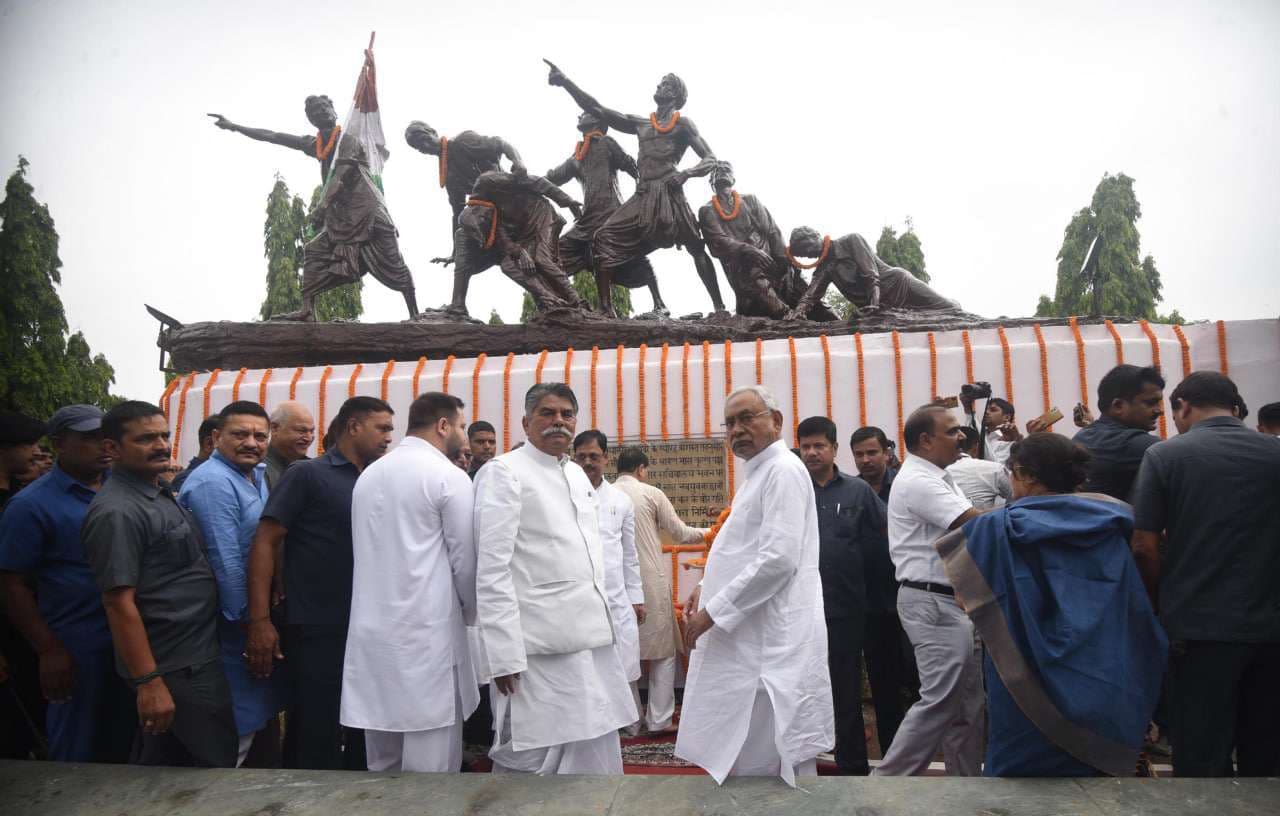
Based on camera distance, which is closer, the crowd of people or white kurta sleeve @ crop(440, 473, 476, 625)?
the crowd of people

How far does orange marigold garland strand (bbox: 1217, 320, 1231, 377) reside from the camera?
263 inches

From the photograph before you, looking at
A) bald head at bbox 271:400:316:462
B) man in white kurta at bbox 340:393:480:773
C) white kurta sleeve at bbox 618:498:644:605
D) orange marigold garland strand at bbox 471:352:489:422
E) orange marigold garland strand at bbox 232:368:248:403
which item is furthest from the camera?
orange marigold garland strand at bbox 232:368:248:403

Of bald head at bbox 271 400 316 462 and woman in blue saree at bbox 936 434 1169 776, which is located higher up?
bald head at bbox 271 400 316 462

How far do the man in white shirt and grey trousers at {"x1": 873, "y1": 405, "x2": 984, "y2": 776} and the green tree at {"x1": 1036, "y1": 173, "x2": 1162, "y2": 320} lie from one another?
22409mm

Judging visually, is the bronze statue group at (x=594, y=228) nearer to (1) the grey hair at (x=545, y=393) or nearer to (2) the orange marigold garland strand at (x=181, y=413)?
(2) the orange marigold garland strand at (x=181, y=413)

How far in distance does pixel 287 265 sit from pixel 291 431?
2224 cm

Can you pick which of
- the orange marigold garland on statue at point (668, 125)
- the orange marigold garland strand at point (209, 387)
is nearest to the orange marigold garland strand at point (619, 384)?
the orange marigold garland on statue at point (668, 125)

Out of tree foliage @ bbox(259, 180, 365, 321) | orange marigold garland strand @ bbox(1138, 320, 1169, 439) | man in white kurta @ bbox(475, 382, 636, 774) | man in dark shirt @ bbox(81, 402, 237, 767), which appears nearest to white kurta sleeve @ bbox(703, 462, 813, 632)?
man in white kurta @ bbox(475, 382, 636, 774)

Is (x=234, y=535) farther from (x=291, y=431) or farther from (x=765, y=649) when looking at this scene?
(x=765, y=649)

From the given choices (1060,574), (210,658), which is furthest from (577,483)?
(1060,574)

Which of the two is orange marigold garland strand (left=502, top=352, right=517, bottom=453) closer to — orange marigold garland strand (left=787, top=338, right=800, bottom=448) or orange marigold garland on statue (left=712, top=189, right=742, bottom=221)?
orange marigold garland strand (left=787, top=338, right=800, bottom=448)

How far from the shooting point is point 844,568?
3.81 metres

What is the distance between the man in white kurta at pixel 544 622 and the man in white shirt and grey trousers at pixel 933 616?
3.86 ft

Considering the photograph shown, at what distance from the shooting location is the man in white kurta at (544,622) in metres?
2.77
